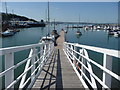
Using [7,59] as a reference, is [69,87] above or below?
below

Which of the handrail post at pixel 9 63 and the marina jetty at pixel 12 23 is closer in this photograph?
the handrail post at pixel 9 63

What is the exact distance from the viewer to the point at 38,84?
3.54m

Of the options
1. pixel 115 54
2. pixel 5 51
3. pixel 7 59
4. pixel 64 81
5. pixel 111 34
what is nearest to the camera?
pixel 115 54

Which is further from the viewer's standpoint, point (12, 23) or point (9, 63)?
point (12, 23)

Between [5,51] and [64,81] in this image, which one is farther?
[64,81]

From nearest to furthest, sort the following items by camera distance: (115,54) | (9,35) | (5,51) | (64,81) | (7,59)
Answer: (115,54)
(5,51)
(7,59)
(64,81)
(9,35)

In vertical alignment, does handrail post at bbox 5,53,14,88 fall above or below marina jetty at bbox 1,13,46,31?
below

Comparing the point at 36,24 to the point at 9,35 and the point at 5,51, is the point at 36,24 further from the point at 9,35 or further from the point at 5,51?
the point at 5,51

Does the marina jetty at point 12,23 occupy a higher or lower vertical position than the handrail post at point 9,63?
higher

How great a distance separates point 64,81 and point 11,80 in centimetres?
186

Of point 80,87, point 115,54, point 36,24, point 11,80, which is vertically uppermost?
point 36,24

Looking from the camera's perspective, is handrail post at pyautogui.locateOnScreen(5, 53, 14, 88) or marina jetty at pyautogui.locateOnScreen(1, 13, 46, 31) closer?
handrail post at pyautogui.locateOnScreen(5, 53, 14, 88)

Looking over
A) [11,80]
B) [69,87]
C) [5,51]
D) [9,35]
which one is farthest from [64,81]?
[9,35]

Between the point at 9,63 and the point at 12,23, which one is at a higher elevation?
the point at 12,23
